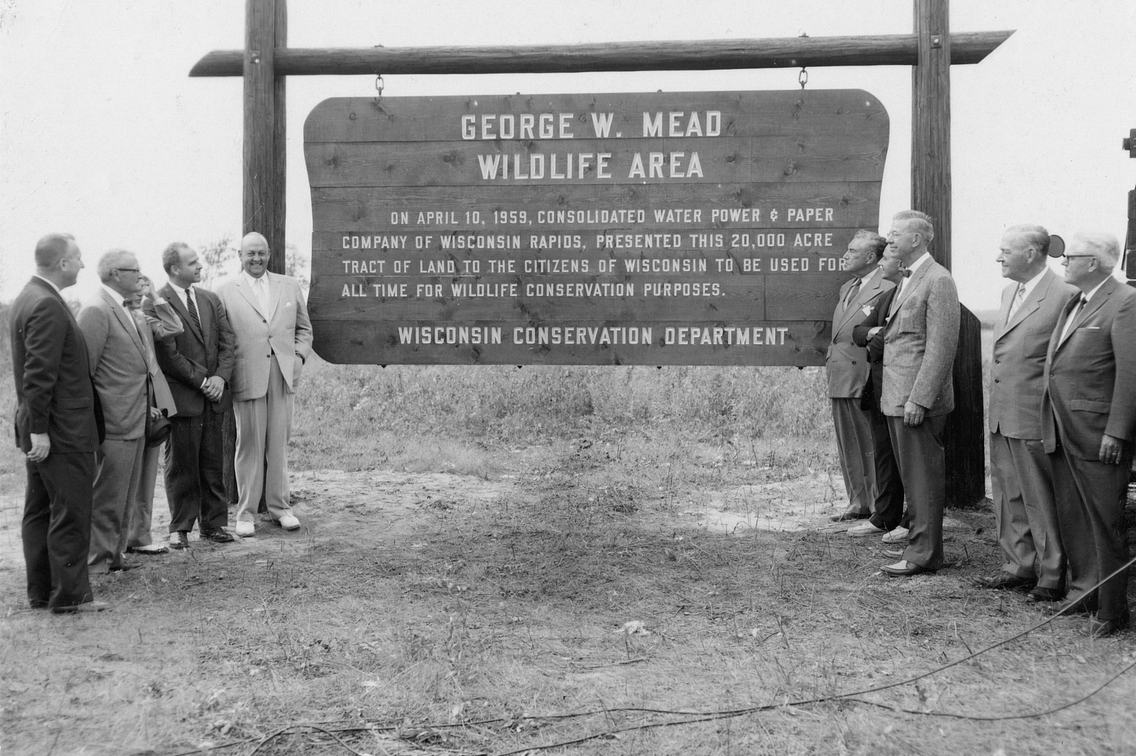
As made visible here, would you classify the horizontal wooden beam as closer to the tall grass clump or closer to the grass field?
the grass field

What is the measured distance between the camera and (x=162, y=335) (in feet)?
19.5

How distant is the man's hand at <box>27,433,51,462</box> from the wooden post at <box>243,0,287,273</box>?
2.49 metres

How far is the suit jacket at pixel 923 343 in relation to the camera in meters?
5.20

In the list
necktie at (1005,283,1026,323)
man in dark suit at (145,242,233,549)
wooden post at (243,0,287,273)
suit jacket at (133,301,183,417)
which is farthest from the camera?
wooden post at (243,0,287,273)

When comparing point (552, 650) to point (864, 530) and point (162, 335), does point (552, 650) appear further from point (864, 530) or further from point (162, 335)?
point (162, 335)

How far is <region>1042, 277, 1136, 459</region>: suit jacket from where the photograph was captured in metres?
4.14

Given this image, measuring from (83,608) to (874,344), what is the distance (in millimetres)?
4853

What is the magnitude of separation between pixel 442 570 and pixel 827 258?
3424 mm

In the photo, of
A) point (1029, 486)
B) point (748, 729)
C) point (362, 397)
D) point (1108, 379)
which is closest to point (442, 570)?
point (748, 729)

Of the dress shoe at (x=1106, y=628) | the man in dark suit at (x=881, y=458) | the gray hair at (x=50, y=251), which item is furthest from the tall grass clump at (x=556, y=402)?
the dress shoe at (x=1106, y=628)

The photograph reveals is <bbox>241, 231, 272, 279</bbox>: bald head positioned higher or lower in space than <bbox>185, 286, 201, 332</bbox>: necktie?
higher

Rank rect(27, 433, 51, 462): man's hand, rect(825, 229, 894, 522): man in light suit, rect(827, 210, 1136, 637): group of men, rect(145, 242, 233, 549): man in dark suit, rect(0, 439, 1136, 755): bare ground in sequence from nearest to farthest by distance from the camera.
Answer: rect(0, 439, 1136, 755): bare ground, rect(827, 210, 1136, 637): group of men, rect(27, 433, 51, 462): man's hand, rect(145, 242, 233, 549): man in dark suit, rect(825, 229, 894, 522): man in light suit

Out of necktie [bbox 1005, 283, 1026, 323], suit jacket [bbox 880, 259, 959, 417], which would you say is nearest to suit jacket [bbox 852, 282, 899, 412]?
suit jacket [bbox 880, 259, 959, 417]

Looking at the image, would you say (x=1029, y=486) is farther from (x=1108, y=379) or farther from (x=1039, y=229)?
(x=1039, y=229)
